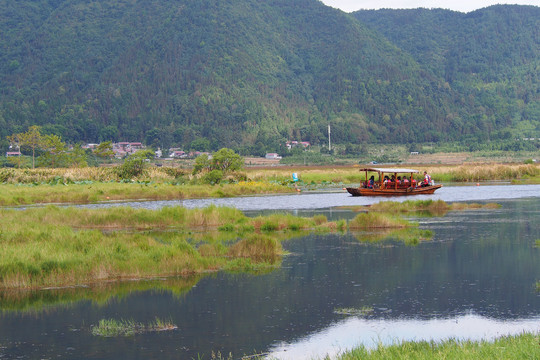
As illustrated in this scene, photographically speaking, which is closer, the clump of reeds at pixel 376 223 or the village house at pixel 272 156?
the clump of reeds at pixel 376 223

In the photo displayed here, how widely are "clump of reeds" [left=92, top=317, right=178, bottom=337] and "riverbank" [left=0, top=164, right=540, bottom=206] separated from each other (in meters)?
A: 39.1

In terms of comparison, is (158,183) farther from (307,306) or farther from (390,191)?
(307,306)

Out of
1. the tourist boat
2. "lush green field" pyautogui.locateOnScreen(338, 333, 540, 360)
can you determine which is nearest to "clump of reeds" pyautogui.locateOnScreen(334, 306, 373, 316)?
"lush green field" pyautogui.locateOnScreen(338, 333, 540, 360)

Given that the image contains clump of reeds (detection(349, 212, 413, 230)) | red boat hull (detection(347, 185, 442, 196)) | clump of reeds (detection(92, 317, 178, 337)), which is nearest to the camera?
clump of reeds (detection(92, 317, 178, 337))

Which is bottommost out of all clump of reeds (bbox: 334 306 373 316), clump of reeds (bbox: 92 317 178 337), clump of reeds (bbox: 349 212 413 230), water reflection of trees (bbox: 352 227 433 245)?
clump of reeds (bbox: 334 306 373 316)

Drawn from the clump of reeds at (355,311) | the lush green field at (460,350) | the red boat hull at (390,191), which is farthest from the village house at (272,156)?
the lush green field at (460,350)

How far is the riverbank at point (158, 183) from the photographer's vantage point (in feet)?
197

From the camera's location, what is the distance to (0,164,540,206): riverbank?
2367 inches

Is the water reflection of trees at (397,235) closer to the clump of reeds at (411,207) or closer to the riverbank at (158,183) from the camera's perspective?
the clump of reeds at (411,207)

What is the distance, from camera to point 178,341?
1778 cm

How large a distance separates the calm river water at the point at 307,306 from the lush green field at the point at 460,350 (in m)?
1.72

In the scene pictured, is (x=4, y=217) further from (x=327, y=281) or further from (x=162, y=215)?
(x=327, y=281)

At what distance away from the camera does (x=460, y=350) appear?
14312mm

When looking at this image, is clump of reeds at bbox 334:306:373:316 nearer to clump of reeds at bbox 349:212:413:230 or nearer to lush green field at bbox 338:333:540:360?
lush green field at bbox 338:333:540:360
